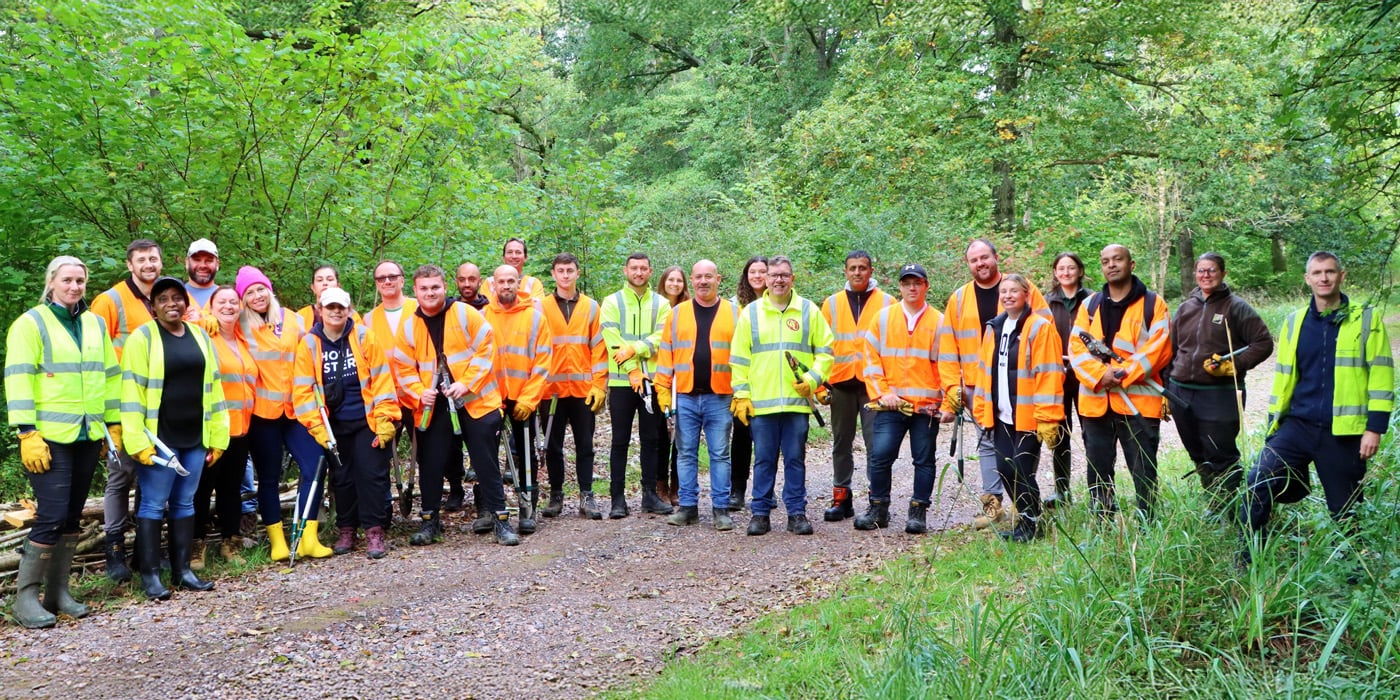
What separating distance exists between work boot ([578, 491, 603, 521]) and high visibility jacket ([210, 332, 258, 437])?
2.61 meters

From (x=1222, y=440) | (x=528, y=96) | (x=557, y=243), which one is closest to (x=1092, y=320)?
(x=1222, y=440)

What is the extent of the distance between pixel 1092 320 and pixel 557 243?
23.6 feet

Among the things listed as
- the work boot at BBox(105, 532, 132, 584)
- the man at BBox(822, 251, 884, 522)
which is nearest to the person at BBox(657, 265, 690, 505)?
the man at BBox(822, 251, 884, 522)

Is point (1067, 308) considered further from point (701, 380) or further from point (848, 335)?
point (701, 380)

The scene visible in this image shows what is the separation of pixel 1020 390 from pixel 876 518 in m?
1.55

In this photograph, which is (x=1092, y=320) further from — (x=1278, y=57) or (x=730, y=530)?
(x=1278, y=57)

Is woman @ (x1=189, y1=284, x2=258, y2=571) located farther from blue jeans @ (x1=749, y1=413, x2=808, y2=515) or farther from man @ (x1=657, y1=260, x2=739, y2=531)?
blue jeans @ (x1=749, y1=413, x2=808, y2=515)

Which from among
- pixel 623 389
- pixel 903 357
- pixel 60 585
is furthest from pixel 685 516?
pixel 60 585

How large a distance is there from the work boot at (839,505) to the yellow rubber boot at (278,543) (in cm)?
390

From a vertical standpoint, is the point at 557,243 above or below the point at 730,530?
above

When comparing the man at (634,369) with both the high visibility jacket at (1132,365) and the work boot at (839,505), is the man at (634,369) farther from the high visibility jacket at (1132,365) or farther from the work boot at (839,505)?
the high visibility jacket at (1132,365)

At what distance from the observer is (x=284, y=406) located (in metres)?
6.58

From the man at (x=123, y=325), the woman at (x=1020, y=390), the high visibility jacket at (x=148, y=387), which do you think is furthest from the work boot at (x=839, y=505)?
the man at (x=123, y=325)

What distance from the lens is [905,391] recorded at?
7.00 m
